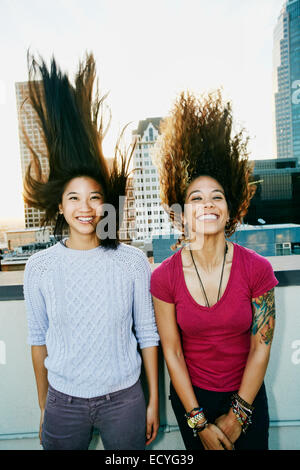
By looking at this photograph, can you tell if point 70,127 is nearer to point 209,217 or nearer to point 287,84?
point 209,217

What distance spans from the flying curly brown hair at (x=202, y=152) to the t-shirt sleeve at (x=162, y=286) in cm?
29

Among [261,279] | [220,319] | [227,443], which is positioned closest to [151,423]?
[227,443]

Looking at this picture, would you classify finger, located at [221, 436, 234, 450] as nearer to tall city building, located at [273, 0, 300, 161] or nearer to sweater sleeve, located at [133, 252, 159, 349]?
sweater sleeve, located at [133, 252, 159, 349]

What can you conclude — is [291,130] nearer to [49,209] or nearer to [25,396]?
[49,209]

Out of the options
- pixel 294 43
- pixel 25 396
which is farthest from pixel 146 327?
pixel 294 43

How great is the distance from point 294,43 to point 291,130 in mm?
1803

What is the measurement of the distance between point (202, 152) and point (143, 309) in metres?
0.73

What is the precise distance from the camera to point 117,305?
1097 mm

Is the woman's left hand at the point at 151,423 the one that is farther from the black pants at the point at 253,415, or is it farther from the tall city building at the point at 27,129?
the tall city building at the point at 27,129

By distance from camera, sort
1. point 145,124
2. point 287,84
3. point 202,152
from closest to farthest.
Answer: point 202,152
point 145,124
point 287,84

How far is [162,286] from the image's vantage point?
1129 mm

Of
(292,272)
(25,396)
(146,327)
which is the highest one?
(292,272)

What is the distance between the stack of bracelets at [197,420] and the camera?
1.11m

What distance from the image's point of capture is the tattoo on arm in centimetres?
111
